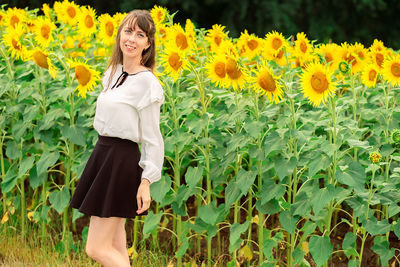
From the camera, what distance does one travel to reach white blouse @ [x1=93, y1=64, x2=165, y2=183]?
9.77ft

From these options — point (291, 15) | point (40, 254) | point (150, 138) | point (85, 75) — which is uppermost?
point (291, 15)

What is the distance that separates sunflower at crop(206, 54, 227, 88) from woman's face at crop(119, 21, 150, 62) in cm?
57

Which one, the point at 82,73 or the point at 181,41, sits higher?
the point at 181,41

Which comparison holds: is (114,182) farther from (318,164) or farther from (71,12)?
(71,12)

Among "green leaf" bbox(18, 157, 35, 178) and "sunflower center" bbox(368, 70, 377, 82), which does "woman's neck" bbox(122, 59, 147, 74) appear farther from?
"sunflower center" bbox(368, 70, 377, 82)

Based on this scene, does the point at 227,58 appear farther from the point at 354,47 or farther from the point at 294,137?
the point at 354,47

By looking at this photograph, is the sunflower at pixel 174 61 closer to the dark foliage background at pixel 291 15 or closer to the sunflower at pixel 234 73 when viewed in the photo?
the sunflower at pixel 234 73

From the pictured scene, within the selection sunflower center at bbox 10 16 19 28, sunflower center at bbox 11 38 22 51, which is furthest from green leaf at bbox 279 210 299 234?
sunflower center at bbox 10 16 19 28

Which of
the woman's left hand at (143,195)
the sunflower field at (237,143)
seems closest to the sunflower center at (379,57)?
the sunflower field at (237,143)

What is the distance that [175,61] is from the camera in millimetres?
3738

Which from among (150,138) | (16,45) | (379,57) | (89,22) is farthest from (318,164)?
(89,22)

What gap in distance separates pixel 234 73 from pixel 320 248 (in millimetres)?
1023

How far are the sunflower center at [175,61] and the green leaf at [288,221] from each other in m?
0.99

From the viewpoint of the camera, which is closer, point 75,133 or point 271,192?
point 271,192
